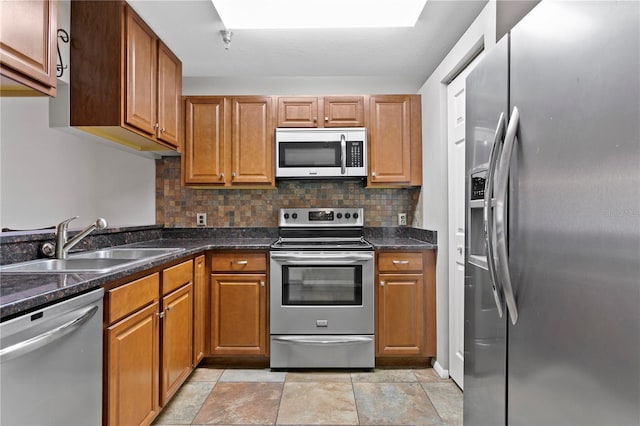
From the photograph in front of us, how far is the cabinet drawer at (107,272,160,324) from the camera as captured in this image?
1.32 m

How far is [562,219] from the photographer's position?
0.81 m

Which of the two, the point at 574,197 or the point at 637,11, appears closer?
the point at 637,11

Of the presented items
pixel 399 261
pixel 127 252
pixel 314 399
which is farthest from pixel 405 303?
pixel 127 252

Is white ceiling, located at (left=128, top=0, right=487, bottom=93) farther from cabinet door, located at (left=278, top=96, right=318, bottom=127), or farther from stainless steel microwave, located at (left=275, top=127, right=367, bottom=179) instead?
stainless steel microwave, located at (left=275, top=127, right=367, bottom=179)

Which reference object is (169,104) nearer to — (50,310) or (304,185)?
(304,185)

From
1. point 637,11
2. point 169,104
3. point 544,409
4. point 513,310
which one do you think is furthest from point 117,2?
point 544,409

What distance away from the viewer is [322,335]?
247cm

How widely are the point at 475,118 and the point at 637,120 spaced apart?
702 millimetres

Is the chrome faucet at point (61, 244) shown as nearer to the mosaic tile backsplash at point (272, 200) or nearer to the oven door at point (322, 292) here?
the oven door at point (322, 292)

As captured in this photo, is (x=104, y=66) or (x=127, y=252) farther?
(x=127, y=252)

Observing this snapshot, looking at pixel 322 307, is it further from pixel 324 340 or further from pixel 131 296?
pixel 131 296

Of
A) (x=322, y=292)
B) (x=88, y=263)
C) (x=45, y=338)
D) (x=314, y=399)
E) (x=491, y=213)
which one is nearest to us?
(x=45, y=338)

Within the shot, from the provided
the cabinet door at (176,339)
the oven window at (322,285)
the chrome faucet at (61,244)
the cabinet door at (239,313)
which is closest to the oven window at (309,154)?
the oven window at (322,285)

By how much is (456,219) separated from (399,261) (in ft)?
1.70
